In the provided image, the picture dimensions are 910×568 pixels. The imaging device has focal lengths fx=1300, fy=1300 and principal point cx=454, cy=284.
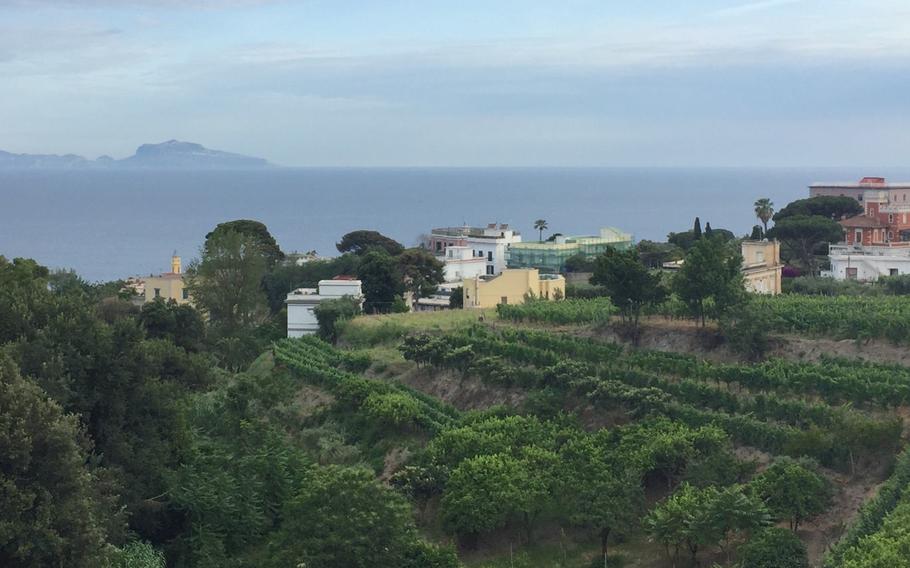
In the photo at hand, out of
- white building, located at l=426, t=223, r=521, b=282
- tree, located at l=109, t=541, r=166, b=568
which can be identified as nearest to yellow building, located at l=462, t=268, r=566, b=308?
white building, located at l=426, t=223, r=521, b=282

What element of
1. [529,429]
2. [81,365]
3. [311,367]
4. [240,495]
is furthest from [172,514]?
[311,367]

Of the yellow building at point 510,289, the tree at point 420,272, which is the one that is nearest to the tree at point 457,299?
the yellow building at point 510,289

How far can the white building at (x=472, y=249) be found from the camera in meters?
72.6

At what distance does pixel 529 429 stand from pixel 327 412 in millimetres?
7993

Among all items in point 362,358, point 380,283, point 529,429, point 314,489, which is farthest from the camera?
point 380,283

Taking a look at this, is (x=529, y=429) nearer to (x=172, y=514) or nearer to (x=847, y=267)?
(x=172, y=514)

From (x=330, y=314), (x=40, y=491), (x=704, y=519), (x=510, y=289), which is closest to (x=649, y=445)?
(x=704, y=519)

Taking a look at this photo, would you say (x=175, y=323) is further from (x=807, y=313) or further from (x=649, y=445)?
(x=807, y=313)

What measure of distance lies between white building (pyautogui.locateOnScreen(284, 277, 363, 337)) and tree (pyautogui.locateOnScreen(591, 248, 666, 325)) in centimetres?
1578

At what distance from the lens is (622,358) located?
35.8 metres

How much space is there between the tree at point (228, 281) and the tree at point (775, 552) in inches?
1133

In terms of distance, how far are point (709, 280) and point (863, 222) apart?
106ft

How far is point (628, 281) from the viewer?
124 feet

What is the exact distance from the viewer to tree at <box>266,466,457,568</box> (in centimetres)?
2339
